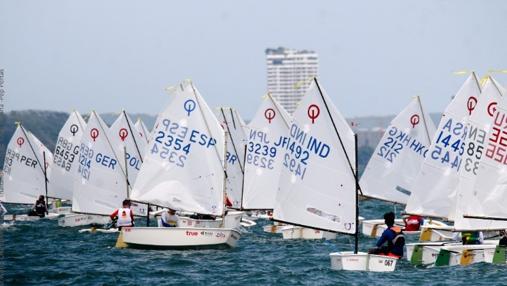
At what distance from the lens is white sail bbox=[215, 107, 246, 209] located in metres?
62.1

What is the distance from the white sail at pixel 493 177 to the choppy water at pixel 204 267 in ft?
6.17

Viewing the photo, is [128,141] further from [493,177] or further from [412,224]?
[493,177]

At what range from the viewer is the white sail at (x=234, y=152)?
62.1 meters

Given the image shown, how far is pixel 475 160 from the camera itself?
3756 centimetres

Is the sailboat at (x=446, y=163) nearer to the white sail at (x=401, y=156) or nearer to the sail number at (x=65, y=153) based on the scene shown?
the white sail at (x=401, y=156)

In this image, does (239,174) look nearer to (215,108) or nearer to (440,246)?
(215,108)

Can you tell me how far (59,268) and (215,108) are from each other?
3174 cm

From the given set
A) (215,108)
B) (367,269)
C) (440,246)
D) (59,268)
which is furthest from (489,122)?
(215,108)

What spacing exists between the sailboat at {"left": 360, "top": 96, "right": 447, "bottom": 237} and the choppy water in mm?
8176

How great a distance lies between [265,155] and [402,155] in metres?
6.56

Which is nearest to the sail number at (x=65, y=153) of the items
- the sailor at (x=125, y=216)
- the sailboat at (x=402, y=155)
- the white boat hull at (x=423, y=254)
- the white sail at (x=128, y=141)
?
the white sail at (x=128, y=141)

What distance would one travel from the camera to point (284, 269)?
36.2 meters

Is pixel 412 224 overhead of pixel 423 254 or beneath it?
overhead

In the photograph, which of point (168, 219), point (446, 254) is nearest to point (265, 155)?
point (168, 219)
